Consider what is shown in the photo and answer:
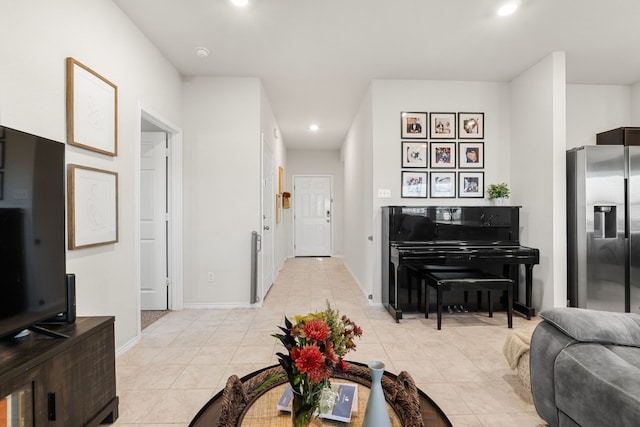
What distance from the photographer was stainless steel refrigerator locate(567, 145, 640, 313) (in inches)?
117

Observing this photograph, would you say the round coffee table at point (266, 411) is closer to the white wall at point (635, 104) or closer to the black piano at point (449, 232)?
the black piano at point (449, 232)

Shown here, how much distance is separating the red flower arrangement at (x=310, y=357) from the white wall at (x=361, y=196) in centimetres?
281

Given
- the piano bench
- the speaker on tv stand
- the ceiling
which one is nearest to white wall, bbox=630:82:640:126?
the ceiling

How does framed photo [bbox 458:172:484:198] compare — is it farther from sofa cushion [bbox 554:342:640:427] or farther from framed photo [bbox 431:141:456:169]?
sofa cushion [bbox 554:342:640:427]

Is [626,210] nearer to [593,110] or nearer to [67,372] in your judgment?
[593,110]

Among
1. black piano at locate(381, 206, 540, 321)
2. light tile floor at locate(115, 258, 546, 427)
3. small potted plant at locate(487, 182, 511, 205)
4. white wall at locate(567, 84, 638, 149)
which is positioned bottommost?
light tile floor at locate(115, 258, 546, 427)

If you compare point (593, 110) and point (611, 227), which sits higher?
point (593, 110)

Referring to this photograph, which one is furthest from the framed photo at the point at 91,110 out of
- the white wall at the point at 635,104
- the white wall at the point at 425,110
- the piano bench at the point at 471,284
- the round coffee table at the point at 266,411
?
the white wall at the point at 635,104

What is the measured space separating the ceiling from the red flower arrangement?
2388mm

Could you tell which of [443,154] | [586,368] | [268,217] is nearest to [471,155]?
[443,154]

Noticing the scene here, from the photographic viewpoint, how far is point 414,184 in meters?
3.68

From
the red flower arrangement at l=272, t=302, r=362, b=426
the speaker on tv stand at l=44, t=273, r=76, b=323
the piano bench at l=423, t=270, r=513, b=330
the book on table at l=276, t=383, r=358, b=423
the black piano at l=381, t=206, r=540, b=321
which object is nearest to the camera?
→ the red flower arrangement at l=272, t=302, r=362, b=426

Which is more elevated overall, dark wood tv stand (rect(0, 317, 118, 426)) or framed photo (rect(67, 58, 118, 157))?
framed photo (rect(67, 58, 118, 157))

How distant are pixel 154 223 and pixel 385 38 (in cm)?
301
